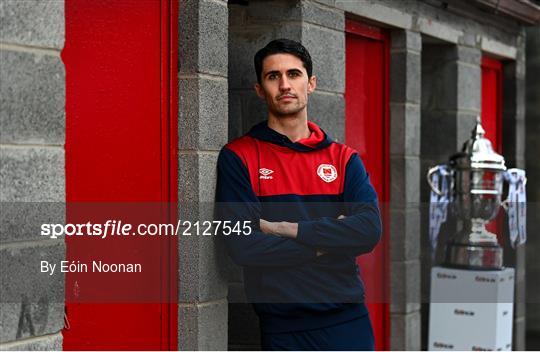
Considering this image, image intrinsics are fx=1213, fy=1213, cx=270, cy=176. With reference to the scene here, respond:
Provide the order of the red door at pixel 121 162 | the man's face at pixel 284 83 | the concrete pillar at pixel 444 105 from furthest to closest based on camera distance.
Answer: the concrete pillar at pixel 444 105
the man's face at pixel 284 83
the red door at pixel 121 162

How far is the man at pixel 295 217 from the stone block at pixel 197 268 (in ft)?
0.57

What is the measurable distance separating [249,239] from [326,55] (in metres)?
2.15

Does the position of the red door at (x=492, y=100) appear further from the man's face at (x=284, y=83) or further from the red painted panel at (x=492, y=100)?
the man's face at (x=284, y=83)

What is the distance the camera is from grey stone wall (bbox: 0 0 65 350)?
15.8ft

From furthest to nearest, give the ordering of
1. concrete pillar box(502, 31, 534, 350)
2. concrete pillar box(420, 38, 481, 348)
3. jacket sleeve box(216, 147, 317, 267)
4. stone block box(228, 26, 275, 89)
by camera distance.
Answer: concrete pillar box(502, 31, 534, 350)
concrete pillar box(420, 38, 481, 348)
stone block box(228, 26, 275, 89)
jacket sleeve box(216, 147, 317, 267)

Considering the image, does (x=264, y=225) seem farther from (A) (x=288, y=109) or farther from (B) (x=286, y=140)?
(A) (x=288, y=109)

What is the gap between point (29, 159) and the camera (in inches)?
194

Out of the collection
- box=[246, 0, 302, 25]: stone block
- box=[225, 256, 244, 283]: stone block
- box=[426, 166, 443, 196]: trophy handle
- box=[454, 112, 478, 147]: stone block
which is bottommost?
box=[225, 256, 244, 283]: stone block

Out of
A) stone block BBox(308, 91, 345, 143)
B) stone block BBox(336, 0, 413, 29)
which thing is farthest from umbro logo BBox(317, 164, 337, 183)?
stone block BBox(336, 0, 413, 29)

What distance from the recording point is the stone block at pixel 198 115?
20.8 feet

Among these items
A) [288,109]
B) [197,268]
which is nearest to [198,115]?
[288,109]

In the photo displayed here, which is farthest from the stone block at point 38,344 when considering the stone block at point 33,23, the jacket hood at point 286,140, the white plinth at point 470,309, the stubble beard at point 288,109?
the white plinth at point 470,309

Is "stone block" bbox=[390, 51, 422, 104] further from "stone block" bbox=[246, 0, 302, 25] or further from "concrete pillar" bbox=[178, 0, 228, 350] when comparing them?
"concrete pillar" bbox=[178, 0, 228, 350]

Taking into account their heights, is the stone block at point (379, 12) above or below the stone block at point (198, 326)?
above
